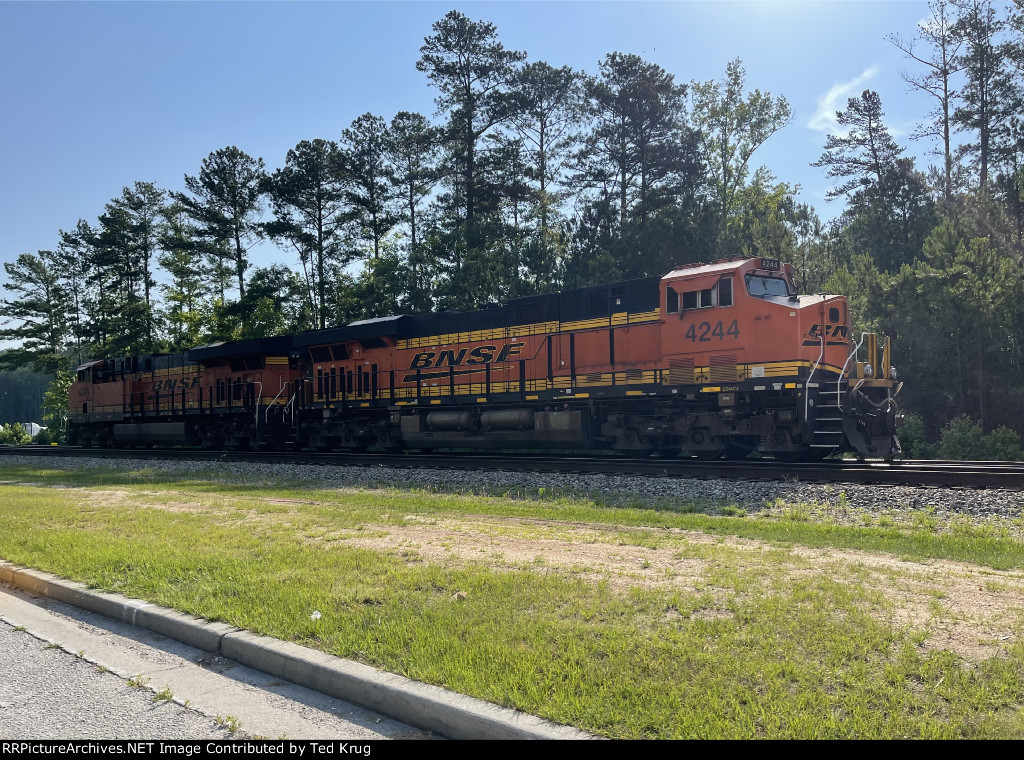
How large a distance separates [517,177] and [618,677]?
34.4 metres

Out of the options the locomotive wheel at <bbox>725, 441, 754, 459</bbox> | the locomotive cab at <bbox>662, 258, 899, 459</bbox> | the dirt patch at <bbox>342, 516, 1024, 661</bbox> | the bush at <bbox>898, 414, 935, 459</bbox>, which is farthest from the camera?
the bush at <bbox>898, 414, 935, 459</bbox>

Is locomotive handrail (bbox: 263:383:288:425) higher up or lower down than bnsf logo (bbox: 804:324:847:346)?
lower down

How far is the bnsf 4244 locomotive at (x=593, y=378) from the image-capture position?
1394 centimetres

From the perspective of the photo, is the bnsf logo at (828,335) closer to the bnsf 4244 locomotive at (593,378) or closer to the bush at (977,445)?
the bnsf 4244 locomotive at (593,378)

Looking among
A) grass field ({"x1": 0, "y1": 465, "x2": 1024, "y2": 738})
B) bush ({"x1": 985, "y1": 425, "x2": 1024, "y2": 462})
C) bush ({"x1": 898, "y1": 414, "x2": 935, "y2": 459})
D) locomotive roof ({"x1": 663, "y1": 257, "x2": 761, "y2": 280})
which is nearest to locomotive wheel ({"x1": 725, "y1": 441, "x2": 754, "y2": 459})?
locomotive roof ({"x1": 663, "y1": 257, "x2": 761, "y2": 280})

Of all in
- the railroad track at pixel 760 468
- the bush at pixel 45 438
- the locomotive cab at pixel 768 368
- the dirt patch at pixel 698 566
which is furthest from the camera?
the bush at pixel 45 438

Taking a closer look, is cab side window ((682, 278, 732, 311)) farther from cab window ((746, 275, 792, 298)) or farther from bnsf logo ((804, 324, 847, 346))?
bnsf logo ((804, 324, 847, 346))

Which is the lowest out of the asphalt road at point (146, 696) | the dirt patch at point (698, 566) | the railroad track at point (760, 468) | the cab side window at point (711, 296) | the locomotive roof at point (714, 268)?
the asphalt road at point (146, 696)

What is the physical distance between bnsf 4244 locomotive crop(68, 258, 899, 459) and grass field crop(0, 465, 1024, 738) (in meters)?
4.37

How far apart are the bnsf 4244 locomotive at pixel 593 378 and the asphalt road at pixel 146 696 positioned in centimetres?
1101

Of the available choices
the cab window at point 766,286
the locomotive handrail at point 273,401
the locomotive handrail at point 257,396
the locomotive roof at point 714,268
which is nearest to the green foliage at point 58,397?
the locomotive handrail at point 257,396

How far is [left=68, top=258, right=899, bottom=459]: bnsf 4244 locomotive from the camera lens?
13938 mm

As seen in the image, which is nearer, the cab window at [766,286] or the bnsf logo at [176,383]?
the cab window at [766,286]

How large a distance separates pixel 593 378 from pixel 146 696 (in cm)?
1335
